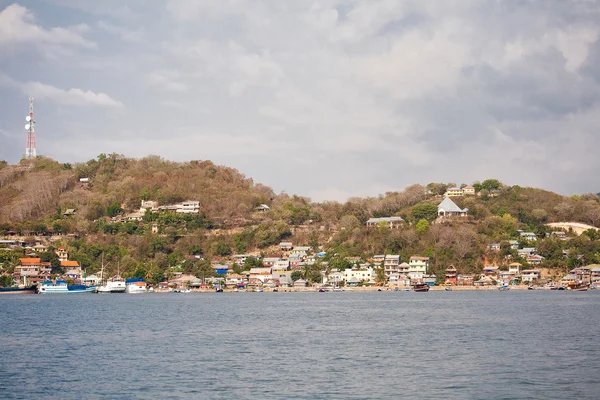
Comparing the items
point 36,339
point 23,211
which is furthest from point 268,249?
point 36,339

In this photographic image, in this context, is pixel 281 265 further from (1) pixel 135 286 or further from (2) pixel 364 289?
(1) pixel 135 286

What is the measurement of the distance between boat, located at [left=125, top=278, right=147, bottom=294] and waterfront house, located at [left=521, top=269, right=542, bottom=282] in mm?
50027

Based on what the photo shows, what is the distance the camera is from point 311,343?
3341 cm

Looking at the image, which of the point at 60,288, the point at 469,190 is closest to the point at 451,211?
the point at 469,190

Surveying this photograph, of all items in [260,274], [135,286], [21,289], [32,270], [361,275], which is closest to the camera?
[21,289]

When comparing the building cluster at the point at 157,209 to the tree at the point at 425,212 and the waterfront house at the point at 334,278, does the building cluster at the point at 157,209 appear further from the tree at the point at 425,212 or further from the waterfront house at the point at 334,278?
the tree at the point at 425,212

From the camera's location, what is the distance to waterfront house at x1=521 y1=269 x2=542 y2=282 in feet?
319

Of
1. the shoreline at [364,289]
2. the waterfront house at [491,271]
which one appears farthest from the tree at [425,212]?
the shoreline at [364,289]

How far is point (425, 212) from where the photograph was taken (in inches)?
4599

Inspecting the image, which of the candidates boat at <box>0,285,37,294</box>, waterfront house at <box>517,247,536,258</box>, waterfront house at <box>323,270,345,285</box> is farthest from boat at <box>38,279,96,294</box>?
waterfront house at <box>517,247,536,258</box>

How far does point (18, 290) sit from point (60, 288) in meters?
5.25

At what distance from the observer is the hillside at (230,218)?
349 ft

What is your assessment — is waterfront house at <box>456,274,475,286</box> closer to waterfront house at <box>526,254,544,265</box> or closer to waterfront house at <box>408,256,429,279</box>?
waterfront house at <box>408,256,429,279</box>

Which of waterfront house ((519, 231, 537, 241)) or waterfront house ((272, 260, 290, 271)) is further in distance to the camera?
waterfront house ((519, 231, 537, 241))
